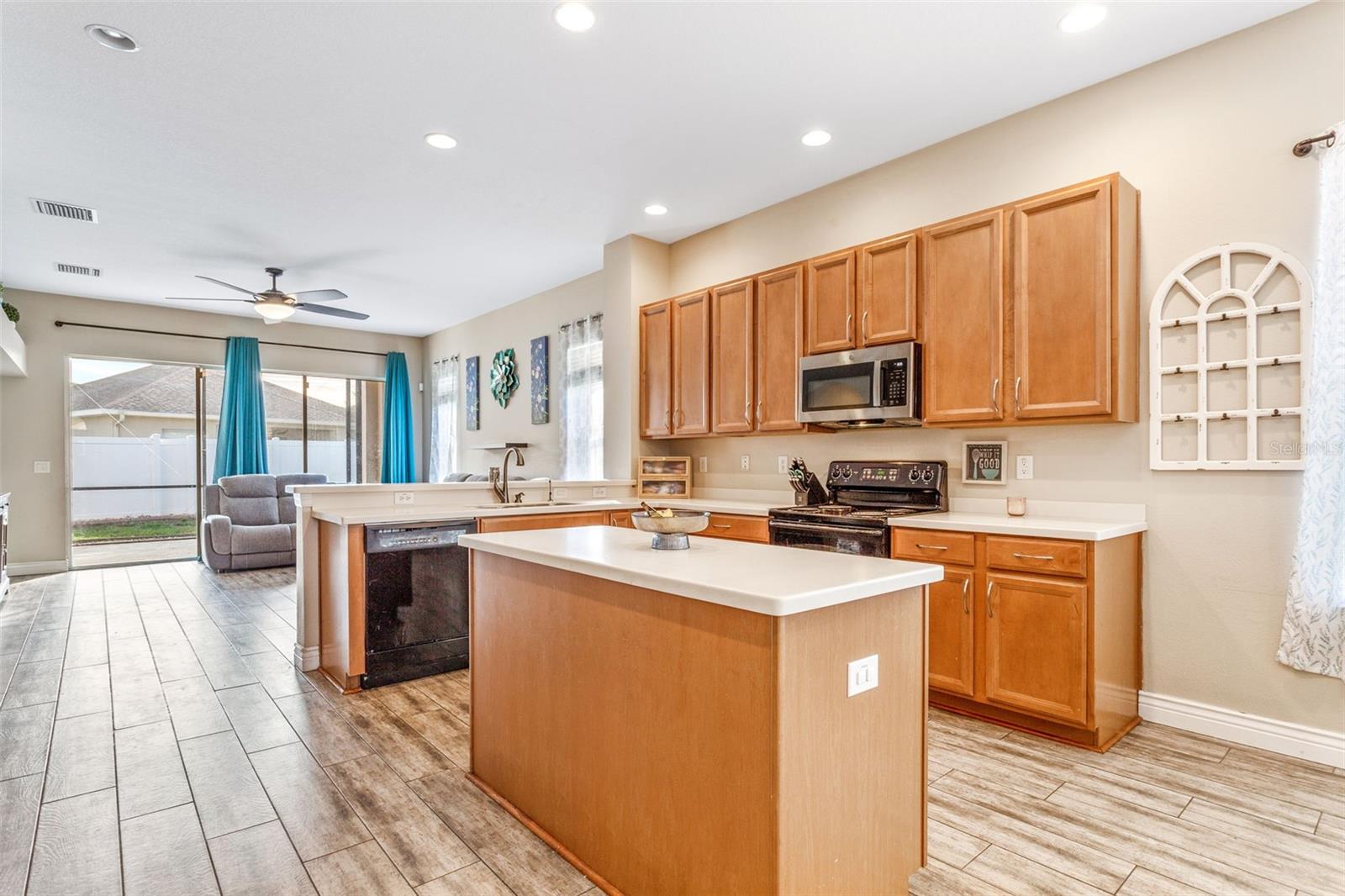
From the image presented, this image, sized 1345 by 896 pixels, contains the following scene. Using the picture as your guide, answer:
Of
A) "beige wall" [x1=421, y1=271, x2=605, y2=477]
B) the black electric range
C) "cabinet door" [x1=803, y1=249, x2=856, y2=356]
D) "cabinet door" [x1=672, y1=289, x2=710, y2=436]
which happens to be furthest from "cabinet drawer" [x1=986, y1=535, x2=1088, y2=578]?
"beige wall" [x1=421, y1=271, x2=605, y2=477]

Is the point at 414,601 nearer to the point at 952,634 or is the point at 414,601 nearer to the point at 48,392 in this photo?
the point at 952,634

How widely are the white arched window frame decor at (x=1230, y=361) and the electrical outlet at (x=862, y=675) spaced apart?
83.7 inches

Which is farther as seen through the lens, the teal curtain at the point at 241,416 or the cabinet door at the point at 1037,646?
the teal curtain at the point at 241,416

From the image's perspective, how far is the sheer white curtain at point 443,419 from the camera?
874 centimetres

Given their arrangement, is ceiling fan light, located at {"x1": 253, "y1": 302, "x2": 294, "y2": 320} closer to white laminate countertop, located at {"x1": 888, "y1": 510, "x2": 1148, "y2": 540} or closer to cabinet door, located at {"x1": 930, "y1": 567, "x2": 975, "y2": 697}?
white laminate countertop, located at {"x1": 888, "y1": 510, "x2": 1148, "y2": 540}

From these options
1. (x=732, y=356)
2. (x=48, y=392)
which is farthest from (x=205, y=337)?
(x=732, y=356)

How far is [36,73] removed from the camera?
9.82 ft

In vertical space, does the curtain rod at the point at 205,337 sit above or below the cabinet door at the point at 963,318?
above

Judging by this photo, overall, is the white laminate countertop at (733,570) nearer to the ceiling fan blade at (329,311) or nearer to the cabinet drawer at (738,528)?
the cabinet drawer at (738,528)

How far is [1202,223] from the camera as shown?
2.85 metres

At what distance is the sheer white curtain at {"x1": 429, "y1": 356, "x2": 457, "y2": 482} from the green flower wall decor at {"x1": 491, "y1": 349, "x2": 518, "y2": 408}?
1.12 meters

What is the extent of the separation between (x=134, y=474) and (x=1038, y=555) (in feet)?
28.9

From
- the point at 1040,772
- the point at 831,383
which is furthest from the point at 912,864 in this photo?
the point at 831,383

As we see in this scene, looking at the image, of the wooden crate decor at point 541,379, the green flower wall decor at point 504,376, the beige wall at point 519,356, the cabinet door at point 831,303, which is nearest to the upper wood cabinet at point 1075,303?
the cabinet door at point 831,303
